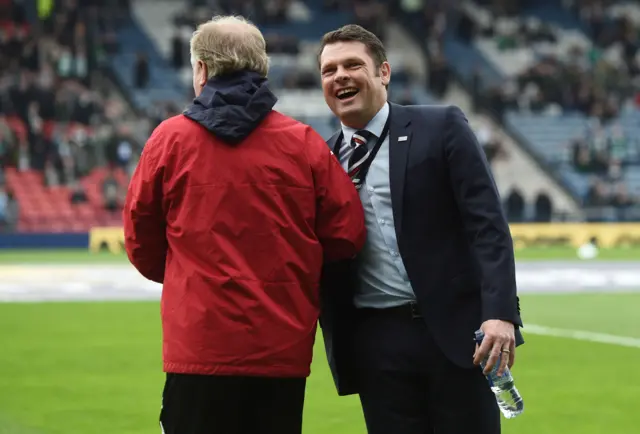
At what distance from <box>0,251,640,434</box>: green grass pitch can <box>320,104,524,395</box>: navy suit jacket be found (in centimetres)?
391

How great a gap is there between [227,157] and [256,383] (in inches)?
28.9

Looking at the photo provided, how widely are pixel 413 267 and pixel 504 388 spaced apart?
0.53 m

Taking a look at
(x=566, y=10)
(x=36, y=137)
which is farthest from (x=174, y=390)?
(x=566, y=10)

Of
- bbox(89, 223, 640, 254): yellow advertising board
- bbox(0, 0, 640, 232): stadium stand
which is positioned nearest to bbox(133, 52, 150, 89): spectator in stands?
bbox(0, 0, 640, 232): stadium stand

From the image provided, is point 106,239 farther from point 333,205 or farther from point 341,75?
point 333,205

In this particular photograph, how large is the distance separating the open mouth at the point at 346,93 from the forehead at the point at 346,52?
0.11m

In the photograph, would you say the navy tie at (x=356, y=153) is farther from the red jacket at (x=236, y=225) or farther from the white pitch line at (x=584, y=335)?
the white pitch line at (x=584, y=335)

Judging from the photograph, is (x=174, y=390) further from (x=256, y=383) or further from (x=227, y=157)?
(x=227, y=157)

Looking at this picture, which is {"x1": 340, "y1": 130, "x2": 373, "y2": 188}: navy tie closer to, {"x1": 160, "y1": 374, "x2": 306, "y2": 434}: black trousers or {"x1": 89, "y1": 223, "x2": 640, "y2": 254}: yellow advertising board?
{"x1": 160, "y1": 374, "x2": 306, "y2": 434}: black trousers

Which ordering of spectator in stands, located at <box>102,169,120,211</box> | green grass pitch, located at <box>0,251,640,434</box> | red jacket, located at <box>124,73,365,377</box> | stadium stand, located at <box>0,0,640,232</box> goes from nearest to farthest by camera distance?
red jacket, located at <box>124,73,365,377</box>
green grass pitch, located at <box>0,251,640,434</box>
spectator in stands, located at <box>102,169,120,211</box>
stadium stand, located at <box>0,0,640,232</box>

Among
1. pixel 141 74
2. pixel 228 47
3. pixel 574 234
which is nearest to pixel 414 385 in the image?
pixel 228 47

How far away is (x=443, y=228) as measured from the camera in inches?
191

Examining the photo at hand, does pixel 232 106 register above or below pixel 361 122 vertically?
above

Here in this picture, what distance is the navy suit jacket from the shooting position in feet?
15.5
